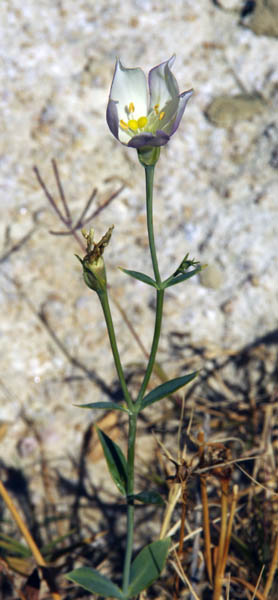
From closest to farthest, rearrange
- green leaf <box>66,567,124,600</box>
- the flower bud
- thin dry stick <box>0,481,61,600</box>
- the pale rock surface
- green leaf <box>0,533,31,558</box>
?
→ the flower bud → green leaf <box>66,567,124,600</box> → thin dry stick <box>0,481,61,600</box> → green leaf <box>0,533,31,558</box> → the pale rock surface

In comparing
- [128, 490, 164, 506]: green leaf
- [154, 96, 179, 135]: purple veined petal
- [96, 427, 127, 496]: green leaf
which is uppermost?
[154, 96, 179, 135]: purple veined petal

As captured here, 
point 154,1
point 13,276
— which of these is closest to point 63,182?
point 13,276

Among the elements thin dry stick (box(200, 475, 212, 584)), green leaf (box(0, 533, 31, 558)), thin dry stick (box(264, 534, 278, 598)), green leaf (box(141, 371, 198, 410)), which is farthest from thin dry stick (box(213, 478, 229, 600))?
green leaf (box(0, 533, 31, 558))

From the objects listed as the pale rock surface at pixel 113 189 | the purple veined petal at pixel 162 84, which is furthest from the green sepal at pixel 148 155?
the pale rock surface at pixel 113 189

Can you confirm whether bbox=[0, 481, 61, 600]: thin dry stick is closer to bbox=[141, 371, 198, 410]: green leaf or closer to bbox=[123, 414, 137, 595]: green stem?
bbox=[123, 414, 137, 595]: green stem

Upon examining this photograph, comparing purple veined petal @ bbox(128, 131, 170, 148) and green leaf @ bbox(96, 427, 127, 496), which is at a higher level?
purple veined petal @ bbox(128, 131, 170, 148)

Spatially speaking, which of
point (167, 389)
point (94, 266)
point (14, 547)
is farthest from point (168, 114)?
point (14, 547)
